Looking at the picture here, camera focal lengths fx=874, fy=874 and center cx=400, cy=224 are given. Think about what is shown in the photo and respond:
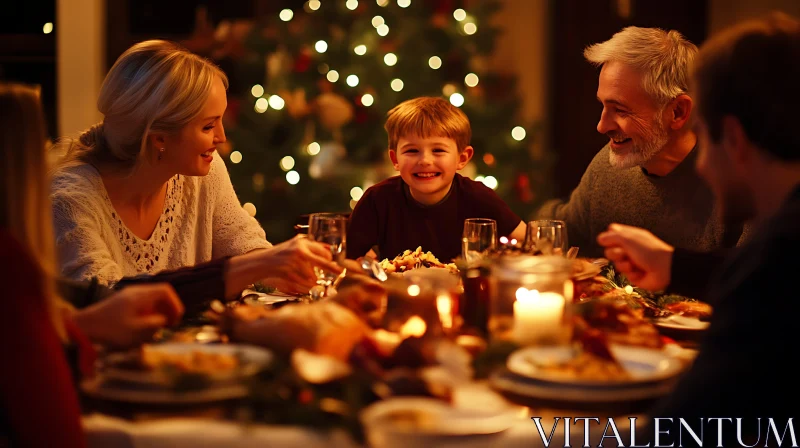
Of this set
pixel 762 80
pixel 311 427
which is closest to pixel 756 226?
pixel 762 80

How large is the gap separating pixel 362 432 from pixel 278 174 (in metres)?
3.69

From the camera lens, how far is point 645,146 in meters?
2.73

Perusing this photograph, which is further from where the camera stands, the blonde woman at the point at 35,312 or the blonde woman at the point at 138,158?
the blonde woman at the point at 138,158

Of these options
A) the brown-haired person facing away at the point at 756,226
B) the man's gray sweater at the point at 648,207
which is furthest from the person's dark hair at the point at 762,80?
the man's gray sweater at the point at 648,207

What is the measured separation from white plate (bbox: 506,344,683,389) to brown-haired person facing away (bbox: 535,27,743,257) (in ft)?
4.37

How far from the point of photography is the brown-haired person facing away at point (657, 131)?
8.93ft

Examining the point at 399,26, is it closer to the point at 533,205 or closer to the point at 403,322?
the point at 533,205

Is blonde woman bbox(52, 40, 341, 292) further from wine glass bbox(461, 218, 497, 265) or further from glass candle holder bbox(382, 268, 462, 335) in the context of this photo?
glass candle holder bbox(382, 268, 462, 335)

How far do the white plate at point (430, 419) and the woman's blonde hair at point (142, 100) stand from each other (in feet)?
4.39

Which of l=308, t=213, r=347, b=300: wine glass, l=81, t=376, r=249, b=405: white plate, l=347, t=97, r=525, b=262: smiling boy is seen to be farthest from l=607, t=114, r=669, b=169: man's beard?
l=81, t=376, r=249, b=405: white plate

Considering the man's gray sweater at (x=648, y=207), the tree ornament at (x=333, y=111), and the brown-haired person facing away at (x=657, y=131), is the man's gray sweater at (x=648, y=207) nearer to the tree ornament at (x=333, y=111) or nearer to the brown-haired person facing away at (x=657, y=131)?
the brown-haired person facing away at (x=657, y=131)

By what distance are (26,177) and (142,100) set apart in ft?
3.53

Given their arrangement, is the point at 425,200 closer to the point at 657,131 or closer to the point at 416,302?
the point at 657,131

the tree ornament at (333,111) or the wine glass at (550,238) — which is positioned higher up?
the tree ornament at (333,111)
